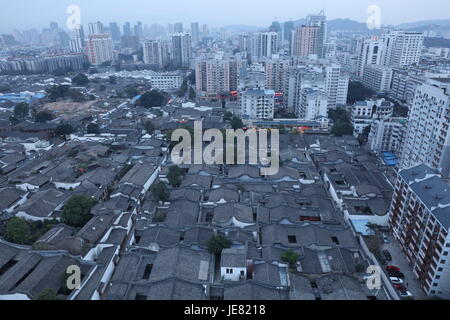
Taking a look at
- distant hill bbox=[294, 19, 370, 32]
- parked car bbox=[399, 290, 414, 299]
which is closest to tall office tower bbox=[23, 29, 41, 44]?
distant hill bbox=[294, 19, 370, 32]

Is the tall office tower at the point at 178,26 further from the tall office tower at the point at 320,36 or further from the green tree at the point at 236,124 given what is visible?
the green tree at the point at 236,124

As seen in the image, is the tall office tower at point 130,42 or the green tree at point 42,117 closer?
the green tree at point 42,117

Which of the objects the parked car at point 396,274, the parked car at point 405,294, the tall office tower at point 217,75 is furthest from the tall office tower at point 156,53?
the parked car at point 405,294

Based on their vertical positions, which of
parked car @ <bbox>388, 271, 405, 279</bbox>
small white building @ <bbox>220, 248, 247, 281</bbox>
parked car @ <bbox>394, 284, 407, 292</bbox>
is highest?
small white building @ <bbox>220, 248, 247, 281</bbox>

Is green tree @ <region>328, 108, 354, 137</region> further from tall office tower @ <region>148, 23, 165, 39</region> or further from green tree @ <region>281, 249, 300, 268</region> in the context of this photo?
tall office tower @ <region>148, 23, 165, 39</region>

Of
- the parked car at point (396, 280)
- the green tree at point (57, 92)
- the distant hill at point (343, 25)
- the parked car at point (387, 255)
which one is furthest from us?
the distant hill at point (343, 25)
